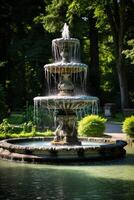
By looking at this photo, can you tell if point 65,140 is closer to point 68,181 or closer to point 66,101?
point 66,101

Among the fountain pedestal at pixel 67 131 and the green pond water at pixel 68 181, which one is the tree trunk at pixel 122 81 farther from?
the green pond water at pixel 68 181

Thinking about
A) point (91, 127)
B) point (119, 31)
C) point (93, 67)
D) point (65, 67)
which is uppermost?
point (119, 31)

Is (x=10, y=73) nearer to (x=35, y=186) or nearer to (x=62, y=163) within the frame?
(x=62, y=163)

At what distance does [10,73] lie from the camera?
4725 cm

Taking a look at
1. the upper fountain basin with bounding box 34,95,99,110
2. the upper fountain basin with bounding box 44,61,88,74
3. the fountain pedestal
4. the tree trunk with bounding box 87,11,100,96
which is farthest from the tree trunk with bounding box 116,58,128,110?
the upper fountain basin with bounding box 34,95,99,110

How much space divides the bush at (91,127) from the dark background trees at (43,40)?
17.0 meters

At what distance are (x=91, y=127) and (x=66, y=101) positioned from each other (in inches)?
206

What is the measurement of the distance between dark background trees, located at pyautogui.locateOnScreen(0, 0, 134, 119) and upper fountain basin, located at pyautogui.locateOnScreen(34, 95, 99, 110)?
21.4 metres

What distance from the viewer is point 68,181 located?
1180 centimetres

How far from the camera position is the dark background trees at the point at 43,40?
3944cm

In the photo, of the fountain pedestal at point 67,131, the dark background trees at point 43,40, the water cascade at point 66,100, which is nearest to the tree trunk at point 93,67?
the dark background trees at point 43,40

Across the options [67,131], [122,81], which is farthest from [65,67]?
[122,81]

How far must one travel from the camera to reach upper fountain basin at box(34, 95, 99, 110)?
639 inches

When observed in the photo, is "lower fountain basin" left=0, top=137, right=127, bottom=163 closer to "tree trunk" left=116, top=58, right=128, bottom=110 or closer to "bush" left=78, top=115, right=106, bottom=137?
"bush" left=78, top=115, right=106, bottom=137
